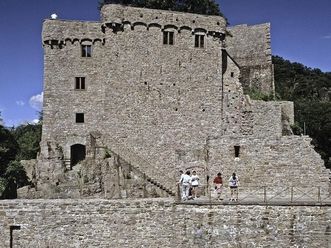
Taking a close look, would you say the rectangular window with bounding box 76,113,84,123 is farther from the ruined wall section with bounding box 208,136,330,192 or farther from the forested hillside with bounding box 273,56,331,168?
the forested hillside with bounding box 273,56,331,168

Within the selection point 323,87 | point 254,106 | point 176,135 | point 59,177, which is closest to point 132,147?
point 176,135

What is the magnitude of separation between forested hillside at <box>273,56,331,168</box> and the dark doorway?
17.1 m

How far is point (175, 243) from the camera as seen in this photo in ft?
75.5

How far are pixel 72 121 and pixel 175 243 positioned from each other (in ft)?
54.9

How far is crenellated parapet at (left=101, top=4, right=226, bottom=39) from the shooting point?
35156mm

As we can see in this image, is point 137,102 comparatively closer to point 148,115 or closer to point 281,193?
point 148,115

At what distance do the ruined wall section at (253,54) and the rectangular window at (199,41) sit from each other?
26.2 ft

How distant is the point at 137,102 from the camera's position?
35.2m

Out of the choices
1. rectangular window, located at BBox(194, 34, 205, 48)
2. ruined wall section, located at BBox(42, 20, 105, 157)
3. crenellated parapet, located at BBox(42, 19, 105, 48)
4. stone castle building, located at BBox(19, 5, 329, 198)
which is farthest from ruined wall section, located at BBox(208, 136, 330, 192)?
crenellated parapet, located at BBox(42, 19, 105, 48)

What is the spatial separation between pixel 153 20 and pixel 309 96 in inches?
1989

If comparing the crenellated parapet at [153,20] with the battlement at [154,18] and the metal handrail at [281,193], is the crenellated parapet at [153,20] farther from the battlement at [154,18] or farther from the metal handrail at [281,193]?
the metal handrail at [281,193]

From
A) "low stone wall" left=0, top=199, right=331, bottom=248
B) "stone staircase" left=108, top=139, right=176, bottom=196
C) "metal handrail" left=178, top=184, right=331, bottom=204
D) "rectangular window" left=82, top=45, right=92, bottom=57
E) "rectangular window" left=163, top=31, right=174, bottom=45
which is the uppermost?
"rectangular window" left=163, top=31, right=174, bottom=45

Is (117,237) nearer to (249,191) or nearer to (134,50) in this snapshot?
(249,191)

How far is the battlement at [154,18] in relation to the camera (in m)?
35.2
